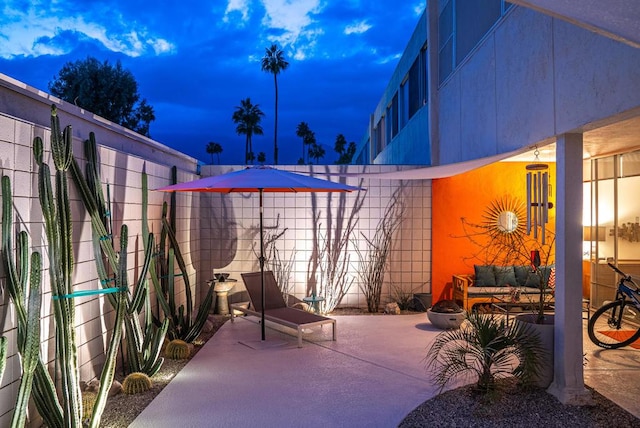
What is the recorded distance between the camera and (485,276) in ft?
28.3

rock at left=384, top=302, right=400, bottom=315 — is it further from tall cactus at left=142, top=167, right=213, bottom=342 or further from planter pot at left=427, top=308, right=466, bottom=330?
tall cactus at left=142, top=167, right=213, bottom=342

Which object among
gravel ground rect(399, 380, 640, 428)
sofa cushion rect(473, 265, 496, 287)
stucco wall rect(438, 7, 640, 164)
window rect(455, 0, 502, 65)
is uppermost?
window rect(455, 0, 502, 65)

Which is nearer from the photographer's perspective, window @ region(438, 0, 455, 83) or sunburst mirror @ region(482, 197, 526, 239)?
window @ region(438, 0, 455, 83)

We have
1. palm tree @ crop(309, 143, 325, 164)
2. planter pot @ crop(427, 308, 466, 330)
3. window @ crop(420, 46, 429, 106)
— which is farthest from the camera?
palm tree @ crop(309, 143, 325, 164)

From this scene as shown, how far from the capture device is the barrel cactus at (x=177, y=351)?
19.9ft

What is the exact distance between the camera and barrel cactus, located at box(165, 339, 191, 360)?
6.06 meters

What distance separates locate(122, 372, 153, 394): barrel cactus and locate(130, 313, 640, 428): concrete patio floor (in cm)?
18

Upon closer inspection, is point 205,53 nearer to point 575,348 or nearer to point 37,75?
point 37,75

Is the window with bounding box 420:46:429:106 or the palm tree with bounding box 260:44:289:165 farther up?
the palm tree with bounding box 260:44:289:165

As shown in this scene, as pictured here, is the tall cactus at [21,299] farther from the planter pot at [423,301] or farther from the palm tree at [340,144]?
the palm tree at [340,144]

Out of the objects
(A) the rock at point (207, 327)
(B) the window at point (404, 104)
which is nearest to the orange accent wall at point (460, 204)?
(A) the rock at point (207, 327)

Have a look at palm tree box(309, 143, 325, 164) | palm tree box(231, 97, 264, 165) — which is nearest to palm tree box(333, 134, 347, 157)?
palm tree box(309, 143, 325, 164)

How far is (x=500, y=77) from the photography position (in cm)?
638

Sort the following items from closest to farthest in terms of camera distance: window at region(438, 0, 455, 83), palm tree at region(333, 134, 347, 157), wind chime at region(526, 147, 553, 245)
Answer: wind chime at region(526, 147, 553, 245)
window at region(438, 0, 455, 83)
palm tree at region(333, 134, 347, 157)
